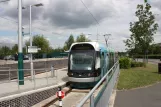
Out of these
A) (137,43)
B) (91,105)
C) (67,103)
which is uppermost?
(137,43)

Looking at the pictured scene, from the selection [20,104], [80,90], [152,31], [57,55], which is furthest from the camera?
[57,55]

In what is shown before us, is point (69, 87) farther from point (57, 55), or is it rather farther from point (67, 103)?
point (57, 55)

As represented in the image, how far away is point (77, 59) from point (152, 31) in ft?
76.8

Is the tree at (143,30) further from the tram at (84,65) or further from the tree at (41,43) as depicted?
the tree at (41,43)

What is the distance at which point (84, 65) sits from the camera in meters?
16.7

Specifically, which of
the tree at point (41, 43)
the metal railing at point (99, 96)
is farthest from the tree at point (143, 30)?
the tree at point (41, 43)

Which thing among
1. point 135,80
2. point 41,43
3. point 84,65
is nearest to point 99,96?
point 84,65

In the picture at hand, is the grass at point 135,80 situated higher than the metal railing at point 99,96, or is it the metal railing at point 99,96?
the metal railing at point 99,96

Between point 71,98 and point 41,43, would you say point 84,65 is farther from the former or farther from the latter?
point 41,43

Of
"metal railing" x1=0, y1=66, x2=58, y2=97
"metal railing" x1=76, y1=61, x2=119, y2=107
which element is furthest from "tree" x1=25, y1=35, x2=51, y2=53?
"metal railing" x1=76, y1=61, x2=119, y2=107

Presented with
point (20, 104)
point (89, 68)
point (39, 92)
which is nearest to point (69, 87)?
point (89, 68)

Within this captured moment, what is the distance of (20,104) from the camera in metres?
11.1

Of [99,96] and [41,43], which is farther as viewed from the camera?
[41,43]

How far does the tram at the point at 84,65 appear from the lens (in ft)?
53.2
